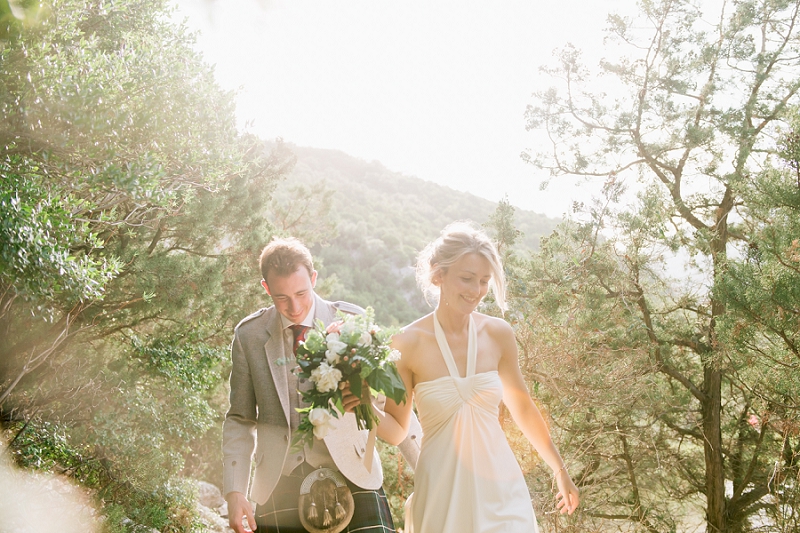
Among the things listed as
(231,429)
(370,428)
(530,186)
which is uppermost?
(530,186)

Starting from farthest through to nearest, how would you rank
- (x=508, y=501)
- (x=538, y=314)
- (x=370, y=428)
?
1. (x=538, y=314)
2. (x=508, y=501)
3. (x=370, y=428)

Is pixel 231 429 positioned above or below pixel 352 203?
below

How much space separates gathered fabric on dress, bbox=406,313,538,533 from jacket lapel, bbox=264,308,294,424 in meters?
0.65

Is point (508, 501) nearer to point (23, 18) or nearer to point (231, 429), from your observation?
point (231, 429)

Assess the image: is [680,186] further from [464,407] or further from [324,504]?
[324,504]

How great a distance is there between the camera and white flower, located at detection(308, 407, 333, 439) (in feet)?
8.05

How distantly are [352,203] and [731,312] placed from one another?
30.4m

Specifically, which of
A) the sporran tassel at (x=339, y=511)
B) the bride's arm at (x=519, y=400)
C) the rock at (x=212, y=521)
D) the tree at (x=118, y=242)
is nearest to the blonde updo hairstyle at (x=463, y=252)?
the bride's arm at (x=519, y=400)

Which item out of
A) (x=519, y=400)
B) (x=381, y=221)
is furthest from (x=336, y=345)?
(x=381, y=221)

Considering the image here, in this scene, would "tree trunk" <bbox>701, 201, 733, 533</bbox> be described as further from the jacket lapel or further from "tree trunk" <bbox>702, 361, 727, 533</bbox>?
the jacket lapel

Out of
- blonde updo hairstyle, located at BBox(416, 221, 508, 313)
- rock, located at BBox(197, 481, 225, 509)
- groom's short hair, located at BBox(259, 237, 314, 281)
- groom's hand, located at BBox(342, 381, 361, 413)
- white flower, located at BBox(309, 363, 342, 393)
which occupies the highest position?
blonde updo hairstyle, located at BBox(416, 221, 508, 313)

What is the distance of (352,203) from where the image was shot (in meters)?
36.0

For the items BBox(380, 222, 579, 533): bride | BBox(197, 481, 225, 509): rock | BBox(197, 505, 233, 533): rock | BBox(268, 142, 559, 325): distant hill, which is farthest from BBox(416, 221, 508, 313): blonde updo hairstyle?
BBox(197, 481, 225, 509): rock

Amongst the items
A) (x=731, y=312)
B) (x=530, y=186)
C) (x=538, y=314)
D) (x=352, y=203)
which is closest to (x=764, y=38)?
(x=530, y=186)
